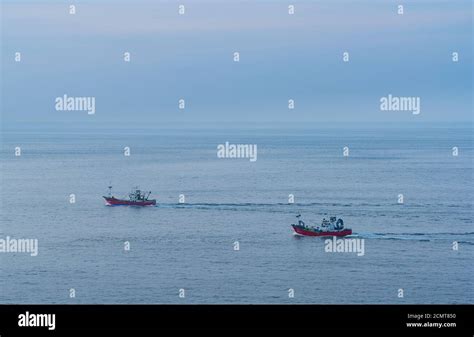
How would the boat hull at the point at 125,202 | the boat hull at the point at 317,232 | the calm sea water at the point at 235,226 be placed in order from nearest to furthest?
the calm sea water at the point at 235,226, the boat hull at the point at 317,232, the boat hull at the point at 125,202

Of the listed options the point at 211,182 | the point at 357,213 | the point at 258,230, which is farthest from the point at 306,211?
the point at 211,182

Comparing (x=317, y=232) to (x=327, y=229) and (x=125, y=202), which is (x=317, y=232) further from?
(x=125, y=202)

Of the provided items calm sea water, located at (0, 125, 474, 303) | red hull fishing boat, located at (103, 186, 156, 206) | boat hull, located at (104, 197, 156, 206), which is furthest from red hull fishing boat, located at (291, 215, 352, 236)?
red hull fishing boat, located at (103, 186, 156, 206)

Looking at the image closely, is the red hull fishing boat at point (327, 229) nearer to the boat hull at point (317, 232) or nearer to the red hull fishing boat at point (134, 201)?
the boat hull at point (317, 232)

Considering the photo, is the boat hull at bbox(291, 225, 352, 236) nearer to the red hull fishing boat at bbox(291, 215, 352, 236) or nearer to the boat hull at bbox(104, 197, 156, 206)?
the red hull fishing boat at bbox(291, 215, 352, 236)

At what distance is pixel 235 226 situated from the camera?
37531 millimetres

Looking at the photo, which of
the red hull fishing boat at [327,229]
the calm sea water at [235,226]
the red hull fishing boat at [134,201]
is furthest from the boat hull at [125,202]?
the red hull fishing boat at [327,229]

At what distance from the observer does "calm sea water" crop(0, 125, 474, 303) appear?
90.8 ft

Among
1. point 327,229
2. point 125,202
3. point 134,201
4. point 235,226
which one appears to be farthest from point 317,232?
point 125,202

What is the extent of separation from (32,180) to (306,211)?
62.4ft

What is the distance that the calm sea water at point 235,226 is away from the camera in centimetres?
2767
